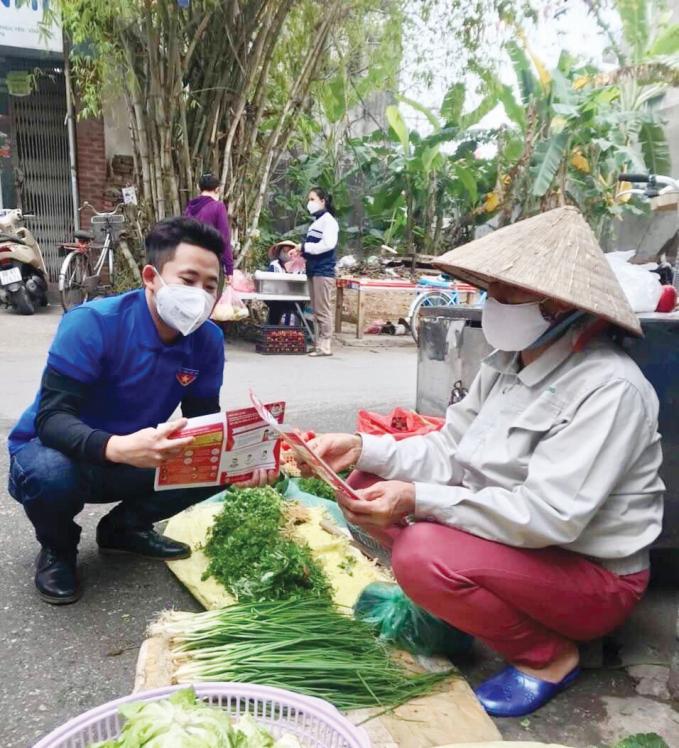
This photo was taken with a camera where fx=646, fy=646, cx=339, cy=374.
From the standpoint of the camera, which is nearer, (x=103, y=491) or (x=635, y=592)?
(x=635, y=592)

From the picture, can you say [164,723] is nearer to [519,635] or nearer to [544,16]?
[519,635]

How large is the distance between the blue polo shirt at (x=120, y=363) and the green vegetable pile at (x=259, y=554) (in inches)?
19.7

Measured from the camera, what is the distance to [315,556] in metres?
2.63

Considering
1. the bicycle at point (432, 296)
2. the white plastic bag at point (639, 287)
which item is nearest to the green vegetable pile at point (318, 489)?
the white plastic bag at point (639, 287)

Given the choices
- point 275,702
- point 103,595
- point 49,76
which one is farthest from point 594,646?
point 49,76

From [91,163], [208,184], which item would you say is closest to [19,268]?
[91,163]

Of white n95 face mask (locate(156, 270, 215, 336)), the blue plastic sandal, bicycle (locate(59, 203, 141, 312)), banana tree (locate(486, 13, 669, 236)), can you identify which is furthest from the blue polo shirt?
banana tree (locate(486, 13, 669, 236))

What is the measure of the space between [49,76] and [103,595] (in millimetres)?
9748

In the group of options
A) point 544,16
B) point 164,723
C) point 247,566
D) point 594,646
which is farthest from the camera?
point 544,16

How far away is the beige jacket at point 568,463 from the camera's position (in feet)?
5.42

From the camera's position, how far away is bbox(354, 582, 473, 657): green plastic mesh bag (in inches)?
79.4

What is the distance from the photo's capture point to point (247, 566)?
7.61ft

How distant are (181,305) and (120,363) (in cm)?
31

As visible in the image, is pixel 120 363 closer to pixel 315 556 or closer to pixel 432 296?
pixel 315 556
